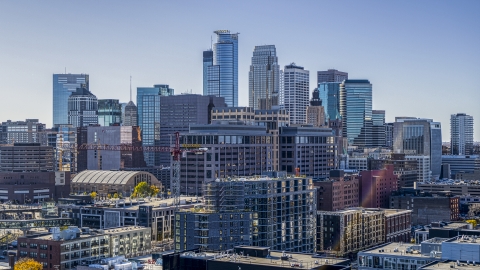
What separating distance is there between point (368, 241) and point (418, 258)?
79.7 meters

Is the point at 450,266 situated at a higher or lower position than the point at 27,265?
higher

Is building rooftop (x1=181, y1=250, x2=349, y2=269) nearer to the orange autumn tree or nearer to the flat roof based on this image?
the flat roof

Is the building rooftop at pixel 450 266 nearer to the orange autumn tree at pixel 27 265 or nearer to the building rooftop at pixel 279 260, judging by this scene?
the building rooftop at pixel 279 260

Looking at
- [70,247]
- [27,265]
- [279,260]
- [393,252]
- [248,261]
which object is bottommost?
[27,265]

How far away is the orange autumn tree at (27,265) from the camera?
119 m

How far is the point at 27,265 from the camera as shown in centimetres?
12056

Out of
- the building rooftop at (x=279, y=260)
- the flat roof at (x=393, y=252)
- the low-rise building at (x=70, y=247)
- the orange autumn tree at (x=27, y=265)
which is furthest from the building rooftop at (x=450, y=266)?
the orange autumn tree at (x=27, y=265)

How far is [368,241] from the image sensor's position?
564ft

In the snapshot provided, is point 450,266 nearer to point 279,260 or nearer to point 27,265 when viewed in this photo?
point 279,260

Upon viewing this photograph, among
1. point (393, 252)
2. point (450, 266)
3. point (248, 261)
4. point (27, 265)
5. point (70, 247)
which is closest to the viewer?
point (450, 266)

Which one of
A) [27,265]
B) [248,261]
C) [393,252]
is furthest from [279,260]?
[27,265]

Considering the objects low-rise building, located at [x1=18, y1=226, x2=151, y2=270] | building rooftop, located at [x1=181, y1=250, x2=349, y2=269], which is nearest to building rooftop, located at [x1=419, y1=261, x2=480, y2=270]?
building rooftop, located at [x1=181, y1=250, x2=349, y2=269]

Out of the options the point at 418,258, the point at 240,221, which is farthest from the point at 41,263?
the point at 418,258

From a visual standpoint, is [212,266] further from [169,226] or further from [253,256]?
[169,226]
